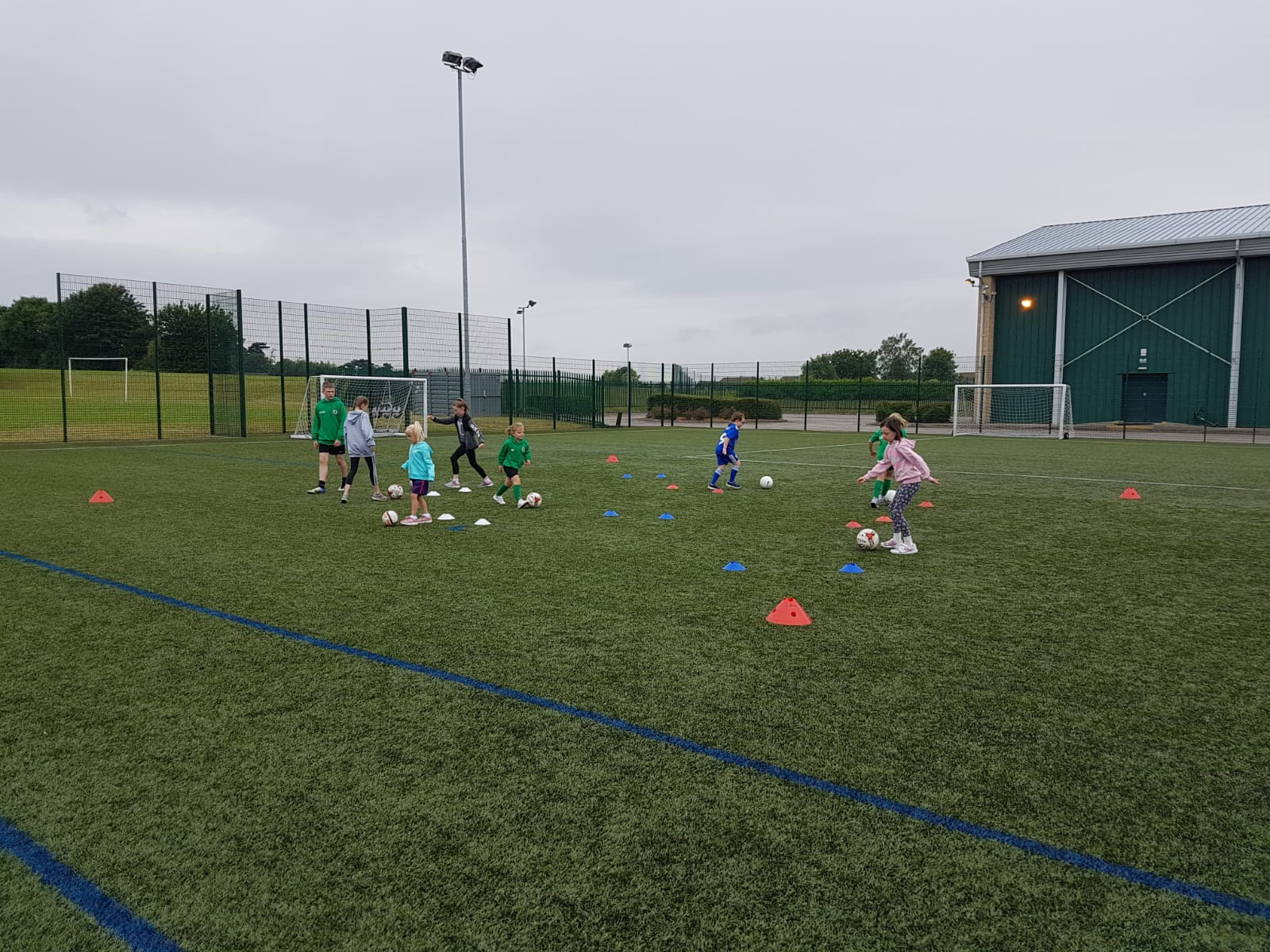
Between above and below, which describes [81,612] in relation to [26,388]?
below

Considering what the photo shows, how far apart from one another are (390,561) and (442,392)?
26.0 m

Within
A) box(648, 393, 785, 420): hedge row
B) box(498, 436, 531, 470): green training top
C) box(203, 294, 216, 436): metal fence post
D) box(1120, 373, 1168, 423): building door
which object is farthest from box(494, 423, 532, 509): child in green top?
box(648, 393, 785, 420): hedge row

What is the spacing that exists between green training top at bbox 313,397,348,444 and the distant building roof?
3340 centimetres

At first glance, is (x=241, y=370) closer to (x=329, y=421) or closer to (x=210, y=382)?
(x=210, y=382)

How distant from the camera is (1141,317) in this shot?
34.9 m

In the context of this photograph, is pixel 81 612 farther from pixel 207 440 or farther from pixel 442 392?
Answer: pixel 442 392

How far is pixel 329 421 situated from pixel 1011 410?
110ft

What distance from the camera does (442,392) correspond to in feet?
108

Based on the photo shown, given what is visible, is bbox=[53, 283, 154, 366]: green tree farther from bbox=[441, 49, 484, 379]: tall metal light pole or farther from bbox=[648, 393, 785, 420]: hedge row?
bbox=[648, 393, 785, 420]: hedge row

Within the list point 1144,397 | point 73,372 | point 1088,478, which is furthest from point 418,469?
point 1144,397

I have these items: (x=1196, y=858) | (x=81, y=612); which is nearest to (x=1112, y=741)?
(x=1196, y=858)

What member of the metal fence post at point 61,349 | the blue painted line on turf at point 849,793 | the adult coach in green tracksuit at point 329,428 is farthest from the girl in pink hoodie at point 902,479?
the metal fence post at point 61,349

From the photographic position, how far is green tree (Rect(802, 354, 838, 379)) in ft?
130

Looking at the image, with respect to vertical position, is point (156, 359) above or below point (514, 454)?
above
